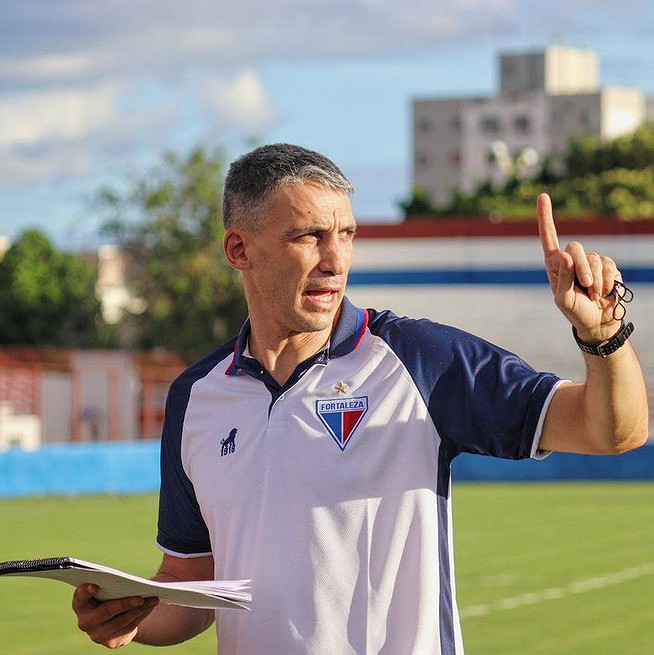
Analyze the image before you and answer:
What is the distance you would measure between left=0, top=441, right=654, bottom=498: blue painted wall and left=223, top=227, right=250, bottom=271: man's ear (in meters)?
23.7

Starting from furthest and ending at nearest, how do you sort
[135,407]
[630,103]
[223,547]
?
[630,103] < [135,407] < [223,547]

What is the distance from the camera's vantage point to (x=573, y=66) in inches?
5674

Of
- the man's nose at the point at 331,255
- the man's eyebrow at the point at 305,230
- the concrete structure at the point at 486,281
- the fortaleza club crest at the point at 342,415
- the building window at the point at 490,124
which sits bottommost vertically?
the concrete structure at the point at 486,281

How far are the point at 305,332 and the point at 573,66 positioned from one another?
14327cm

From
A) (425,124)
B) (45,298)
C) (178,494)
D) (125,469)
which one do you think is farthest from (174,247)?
(425,124)

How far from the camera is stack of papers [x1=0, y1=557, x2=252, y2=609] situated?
12.1 feet

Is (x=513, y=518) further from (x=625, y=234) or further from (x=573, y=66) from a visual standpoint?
(x=573, y=66)

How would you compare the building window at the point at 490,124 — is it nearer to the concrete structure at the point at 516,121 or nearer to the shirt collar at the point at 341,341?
the concrete structure at the point at 516,121

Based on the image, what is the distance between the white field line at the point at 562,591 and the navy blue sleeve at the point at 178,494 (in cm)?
892

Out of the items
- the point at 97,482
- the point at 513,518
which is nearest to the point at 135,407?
the point at 97,482

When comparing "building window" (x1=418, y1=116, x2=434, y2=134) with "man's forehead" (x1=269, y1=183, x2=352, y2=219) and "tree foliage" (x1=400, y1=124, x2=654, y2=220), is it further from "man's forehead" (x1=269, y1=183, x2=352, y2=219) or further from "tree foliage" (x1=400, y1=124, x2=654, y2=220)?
"man's forehead" (x1=269, y1=183, x2=352, y2=219)

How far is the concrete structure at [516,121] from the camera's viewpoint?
422ft

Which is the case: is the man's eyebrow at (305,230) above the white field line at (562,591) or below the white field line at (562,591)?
above

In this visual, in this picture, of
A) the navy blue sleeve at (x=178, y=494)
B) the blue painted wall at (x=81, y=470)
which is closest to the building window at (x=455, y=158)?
the blue painted wall at (x=81, y=470)
